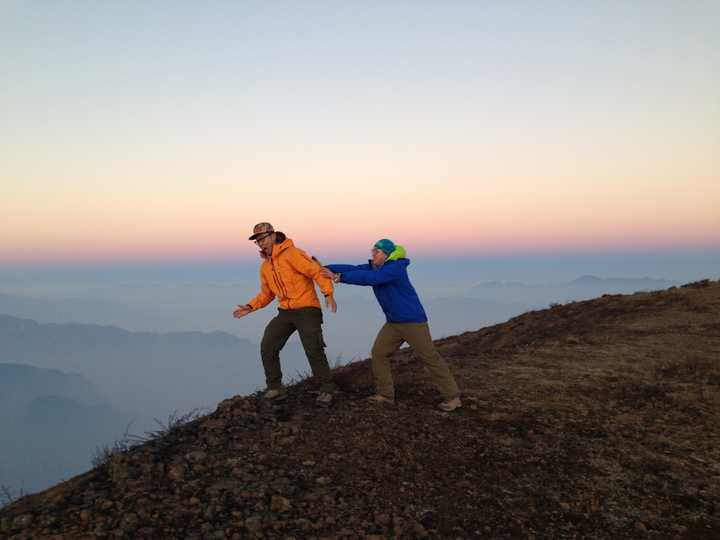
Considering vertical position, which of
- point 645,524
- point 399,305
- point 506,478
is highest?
point 399,305

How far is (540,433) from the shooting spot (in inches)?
208

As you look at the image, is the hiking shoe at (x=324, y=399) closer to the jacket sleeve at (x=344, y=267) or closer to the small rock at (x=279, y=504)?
the jacket sleeve at (x=344, y=267)

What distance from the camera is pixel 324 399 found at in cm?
614

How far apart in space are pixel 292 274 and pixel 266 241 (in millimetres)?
550

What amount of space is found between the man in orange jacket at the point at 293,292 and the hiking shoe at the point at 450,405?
147 centimetres

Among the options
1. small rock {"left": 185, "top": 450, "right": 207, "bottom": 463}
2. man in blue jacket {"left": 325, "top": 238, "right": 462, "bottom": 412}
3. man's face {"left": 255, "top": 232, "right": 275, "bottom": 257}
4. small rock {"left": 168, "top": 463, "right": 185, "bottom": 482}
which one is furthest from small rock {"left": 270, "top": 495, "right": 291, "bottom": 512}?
man's face {"left": 255, "top": 232, "right": 275, "bottom": 257}

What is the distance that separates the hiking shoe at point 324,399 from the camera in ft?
20.1

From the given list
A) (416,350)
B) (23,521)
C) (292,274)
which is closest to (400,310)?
(416,350)

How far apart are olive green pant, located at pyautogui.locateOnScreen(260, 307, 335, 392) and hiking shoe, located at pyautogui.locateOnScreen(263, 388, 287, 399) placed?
9.7 inches

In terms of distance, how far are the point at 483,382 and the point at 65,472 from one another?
22795cm

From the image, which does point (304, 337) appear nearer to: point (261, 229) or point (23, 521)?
point (261, 229)

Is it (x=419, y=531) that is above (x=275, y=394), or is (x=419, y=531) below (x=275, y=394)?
below

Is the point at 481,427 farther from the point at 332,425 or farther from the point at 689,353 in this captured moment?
the point at 689,353

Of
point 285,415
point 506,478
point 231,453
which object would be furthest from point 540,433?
point 231,453
